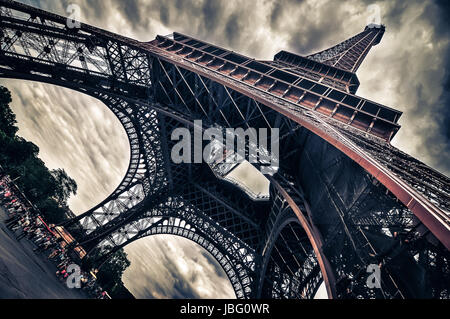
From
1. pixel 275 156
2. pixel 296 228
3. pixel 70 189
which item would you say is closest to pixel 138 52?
pixel 275 156

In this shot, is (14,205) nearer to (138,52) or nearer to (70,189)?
(138,52)

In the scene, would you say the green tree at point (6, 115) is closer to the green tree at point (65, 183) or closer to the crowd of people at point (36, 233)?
the green tree at point (65, 183)

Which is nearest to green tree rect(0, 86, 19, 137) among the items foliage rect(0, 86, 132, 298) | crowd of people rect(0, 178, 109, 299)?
foliage rect(0, 86, 132, 298)

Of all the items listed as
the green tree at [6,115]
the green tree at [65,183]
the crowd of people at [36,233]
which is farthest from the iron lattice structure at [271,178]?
the green tree at [65,183]

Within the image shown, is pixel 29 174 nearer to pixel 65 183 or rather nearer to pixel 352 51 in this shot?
pixel 65 183

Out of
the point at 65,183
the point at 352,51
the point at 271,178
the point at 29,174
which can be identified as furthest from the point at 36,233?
the point at 352,51
